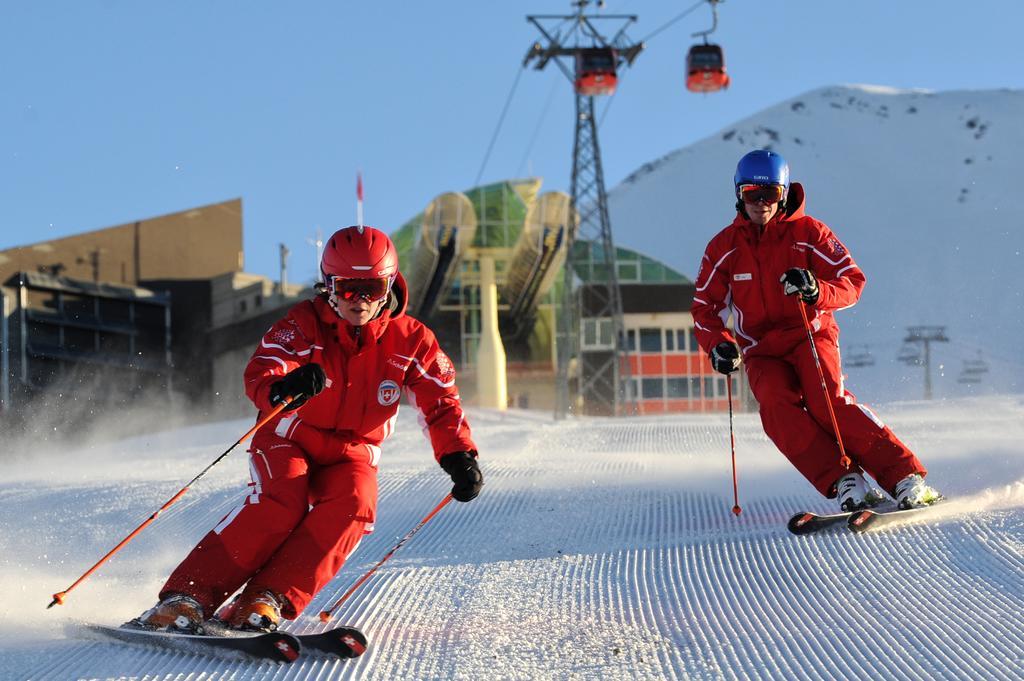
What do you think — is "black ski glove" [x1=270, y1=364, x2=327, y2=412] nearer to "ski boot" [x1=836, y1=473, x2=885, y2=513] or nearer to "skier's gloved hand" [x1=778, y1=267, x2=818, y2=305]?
"skier's gloved hand" [x1=778, y1=267, x2=818, y2=305]

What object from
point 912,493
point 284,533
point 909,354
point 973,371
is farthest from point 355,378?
point 909,354

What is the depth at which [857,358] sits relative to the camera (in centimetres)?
5403

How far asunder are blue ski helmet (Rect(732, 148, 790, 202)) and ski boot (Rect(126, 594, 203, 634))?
302 cm

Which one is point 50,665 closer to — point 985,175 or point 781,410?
point 781,410

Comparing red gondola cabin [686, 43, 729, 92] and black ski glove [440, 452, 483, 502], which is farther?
red gondola cabin [686, 43, 729, 92]

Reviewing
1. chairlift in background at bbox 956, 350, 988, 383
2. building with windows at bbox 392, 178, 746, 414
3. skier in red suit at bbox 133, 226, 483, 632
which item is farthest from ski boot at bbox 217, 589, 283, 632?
chairlift in background at bbox 956, 350, 988, 383

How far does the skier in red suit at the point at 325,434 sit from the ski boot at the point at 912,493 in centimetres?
207

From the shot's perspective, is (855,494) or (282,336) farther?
(855,494)

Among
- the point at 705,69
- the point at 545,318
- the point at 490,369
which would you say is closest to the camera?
the point at 705,69

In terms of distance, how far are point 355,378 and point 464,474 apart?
455mm

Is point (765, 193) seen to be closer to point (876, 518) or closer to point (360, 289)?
point (876, 518)

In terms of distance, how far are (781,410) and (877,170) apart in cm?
9380

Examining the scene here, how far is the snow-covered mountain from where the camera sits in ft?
221

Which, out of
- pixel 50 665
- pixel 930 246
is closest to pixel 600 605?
pixel 50 665
